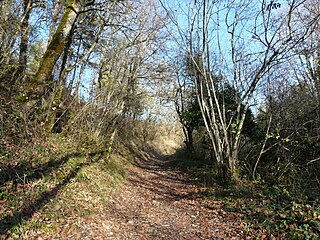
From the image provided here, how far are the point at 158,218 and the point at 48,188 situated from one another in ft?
9.49

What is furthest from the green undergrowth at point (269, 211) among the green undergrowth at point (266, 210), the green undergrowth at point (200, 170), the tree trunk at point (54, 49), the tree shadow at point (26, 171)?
the tree trunk at point (54, 49)

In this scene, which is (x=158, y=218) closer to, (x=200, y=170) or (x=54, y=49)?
(x=200, y=170)

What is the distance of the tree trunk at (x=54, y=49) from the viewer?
24.6 feet

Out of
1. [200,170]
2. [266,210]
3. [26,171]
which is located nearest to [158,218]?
[266,210]

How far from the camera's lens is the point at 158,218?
20.1 feet

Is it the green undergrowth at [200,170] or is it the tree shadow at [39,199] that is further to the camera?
the green undergrowth at [200,170]

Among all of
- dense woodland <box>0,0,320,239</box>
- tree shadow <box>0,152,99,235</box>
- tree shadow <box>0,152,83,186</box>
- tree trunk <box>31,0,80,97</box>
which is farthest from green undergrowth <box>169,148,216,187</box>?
tree trunk <box>31,0,80,97</box>

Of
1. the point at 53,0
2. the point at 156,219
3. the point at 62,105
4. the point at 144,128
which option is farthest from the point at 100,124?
the point at 144,128

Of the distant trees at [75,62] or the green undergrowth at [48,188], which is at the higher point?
the distant trees at [75,62]

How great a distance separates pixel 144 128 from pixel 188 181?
15883 millimetres

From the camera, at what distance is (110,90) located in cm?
1130

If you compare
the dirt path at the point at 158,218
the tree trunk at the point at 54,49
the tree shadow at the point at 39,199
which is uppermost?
the tree trunk at the point at 54,49

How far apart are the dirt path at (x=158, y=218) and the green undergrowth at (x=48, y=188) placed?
0.41m

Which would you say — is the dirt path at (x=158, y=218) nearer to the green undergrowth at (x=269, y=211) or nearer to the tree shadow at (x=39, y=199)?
the green undergrowth at (x=269, y=211)
